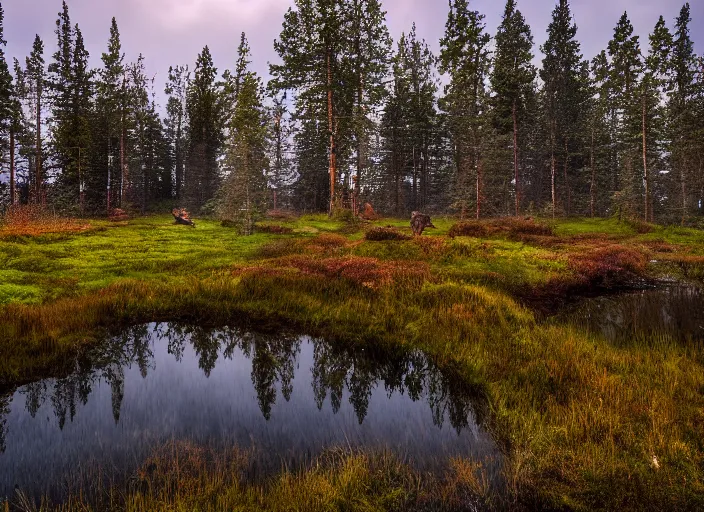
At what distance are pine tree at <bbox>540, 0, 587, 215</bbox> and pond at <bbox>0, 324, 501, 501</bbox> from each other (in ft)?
138

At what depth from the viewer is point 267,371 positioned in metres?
6.30

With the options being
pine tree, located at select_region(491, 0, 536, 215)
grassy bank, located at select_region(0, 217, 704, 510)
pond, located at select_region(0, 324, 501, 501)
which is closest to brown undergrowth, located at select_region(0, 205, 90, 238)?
grassy bank, located at select_region(0, 217, 704, 510)

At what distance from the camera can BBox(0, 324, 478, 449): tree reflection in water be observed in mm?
5016

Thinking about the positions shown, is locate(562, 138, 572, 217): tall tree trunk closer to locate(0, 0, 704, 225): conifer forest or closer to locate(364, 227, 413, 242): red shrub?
locate(0, 0, 704, 225): conifer forest

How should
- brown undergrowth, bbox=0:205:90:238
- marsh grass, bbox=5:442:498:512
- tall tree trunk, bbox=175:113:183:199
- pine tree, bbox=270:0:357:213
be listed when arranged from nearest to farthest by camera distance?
marsh grass, bbox=5:442:498:512, brown undergrowth, bbox=0:205:90:238, pine tree, bbox=270:0:357:213, tall tree trunk, bbox=175:113:183:199

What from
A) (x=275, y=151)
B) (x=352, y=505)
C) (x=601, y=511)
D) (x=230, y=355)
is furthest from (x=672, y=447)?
(x=275, y=151)

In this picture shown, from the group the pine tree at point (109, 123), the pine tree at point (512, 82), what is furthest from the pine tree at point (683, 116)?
the pine tree at point (109, 123)

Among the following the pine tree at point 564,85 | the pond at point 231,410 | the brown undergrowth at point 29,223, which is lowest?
the pond at point 231,410

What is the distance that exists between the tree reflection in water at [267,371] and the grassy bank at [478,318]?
1.41 ft

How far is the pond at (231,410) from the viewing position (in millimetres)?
3857

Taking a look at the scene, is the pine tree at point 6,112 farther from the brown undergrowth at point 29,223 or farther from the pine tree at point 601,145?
the pine tree at point 601,145

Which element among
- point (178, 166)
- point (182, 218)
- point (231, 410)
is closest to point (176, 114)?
point (178, 166)

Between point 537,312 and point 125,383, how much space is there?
9.23 meters

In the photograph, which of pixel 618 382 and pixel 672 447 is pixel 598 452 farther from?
pixel 618 382
